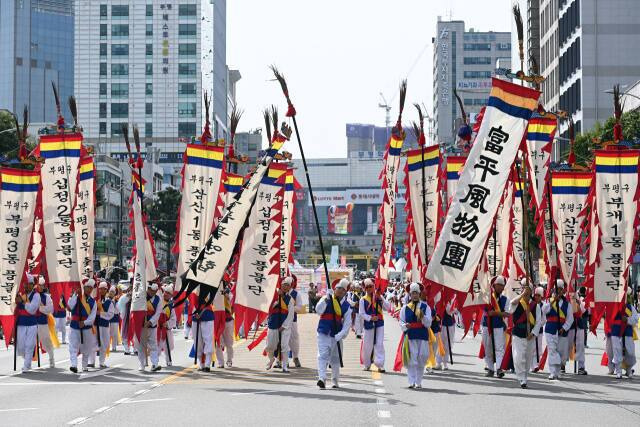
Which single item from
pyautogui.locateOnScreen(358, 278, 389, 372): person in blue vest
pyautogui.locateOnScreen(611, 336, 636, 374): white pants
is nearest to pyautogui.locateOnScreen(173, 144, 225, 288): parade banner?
pyautogui.locateOnScreen(358, 278, 389, 372): person in blue vest

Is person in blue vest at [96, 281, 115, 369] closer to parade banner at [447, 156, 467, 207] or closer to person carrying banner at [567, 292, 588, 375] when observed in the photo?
person carrying banner at [567, 292, 588, 375]

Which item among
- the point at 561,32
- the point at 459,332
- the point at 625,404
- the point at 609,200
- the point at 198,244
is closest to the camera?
the point at 625,404

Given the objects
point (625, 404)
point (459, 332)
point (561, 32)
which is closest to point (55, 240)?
point (625, 404)

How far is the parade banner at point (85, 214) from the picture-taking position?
28.8 m

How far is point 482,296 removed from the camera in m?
21.2

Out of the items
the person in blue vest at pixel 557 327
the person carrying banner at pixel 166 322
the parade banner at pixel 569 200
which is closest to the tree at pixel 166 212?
the parade banner at pixel 569 200

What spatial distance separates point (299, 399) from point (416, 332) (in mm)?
3096

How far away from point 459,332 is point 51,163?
18.4 metres

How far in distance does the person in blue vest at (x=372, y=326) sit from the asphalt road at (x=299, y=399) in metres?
Answer: 0.40

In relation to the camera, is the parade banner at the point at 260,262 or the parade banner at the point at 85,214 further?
the parade banner at the point at 85,214

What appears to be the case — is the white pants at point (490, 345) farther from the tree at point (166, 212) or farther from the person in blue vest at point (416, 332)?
the tree at point (166, 212)

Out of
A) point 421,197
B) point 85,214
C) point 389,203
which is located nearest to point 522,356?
point 421,197

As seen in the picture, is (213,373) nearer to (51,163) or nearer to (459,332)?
(51,163)

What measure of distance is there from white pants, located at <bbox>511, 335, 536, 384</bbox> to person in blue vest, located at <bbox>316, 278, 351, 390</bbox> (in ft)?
9.13
